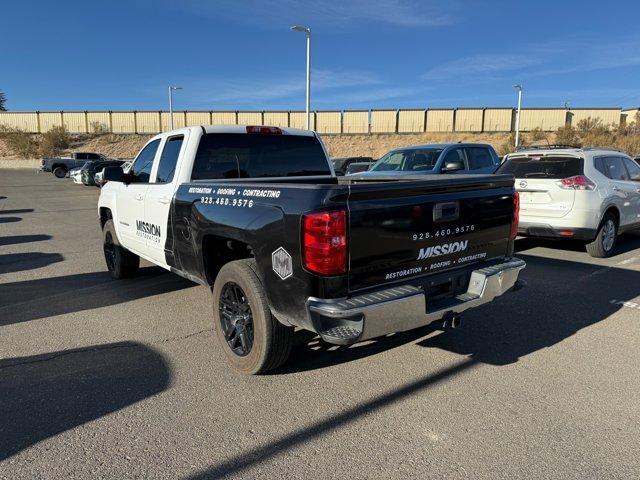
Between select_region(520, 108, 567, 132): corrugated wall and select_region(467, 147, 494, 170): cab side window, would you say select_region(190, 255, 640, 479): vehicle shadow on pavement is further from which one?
select_region(520, 108, 567, 132): corrugated wall

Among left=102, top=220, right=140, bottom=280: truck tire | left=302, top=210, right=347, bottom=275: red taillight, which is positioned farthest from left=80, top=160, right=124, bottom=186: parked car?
left=302, top=210, right=347, bottom=275: red taillight

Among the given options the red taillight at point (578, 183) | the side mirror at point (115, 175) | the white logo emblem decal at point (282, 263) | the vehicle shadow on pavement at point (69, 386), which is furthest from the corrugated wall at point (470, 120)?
the white logo emblem decal at point (282, 263)

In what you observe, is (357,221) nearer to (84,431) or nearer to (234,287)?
(234,287)

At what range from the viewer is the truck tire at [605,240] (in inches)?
309

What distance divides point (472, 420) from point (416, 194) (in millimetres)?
1530

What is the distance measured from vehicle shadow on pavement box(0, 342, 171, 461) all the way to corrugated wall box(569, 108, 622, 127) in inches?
2581

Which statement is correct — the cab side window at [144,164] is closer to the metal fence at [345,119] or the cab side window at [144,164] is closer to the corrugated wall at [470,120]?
the metal fence at [345,119]

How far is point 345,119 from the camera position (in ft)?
219

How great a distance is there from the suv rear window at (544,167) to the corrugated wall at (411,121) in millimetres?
58984

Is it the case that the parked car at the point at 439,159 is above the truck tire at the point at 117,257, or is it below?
above

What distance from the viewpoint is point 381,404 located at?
3330 millimetres

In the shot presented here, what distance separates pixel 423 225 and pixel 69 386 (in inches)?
113

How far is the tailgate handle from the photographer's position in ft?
11.3

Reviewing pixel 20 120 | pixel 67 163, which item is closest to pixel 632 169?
pixel 67 163
